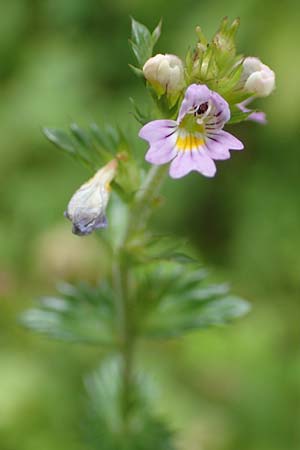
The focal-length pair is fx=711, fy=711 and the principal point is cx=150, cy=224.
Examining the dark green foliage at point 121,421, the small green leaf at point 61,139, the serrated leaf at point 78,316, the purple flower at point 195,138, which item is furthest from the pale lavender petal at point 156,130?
the dark green foliage at point 121,421

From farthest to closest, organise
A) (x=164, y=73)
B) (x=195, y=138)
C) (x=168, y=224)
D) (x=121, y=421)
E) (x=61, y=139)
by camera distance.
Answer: (x=168, y=224) → (x=121, y=421) → (x=61, y=139) → (x=195, y=138) → (x=164, y=73)

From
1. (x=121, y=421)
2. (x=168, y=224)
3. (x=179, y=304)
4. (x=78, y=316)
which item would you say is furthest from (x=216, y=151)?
(x=168, y=224)

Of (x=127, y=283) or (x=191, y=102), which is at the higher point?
(x=191, y=102)

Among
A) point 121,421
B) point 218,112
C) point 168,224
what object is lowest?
point 121,421

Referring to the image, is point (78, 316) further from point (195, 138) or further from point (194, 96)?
point (194, 96)

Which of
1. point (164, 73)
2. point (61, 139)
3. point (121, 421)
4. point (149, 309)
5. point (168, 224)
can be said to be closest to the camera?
point (164, 73)

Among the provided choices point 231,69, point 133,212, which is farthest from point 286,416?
point 231,69

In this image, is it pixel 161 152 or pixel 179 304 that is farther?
pixel 179 304

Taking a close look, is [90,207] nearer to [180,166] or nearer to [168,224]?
[180,166]
